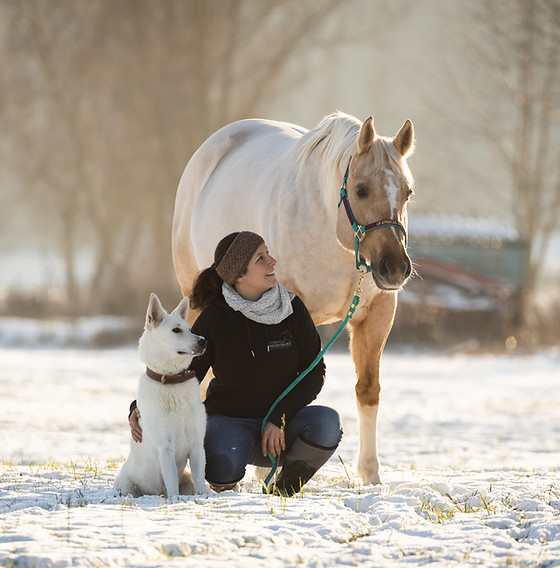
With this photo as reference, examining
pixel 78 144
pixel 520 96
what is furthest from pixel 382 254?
pixel 78 144

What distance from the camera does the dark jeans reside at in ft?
15.0

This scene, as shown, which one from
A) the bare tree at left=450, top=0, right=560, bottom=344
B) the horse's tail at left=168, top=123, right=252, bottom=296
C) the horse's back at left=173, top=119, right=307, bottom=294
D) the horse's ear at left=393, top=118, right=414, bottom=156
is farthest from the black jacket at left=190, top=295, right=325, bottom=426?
the bare tree at left=450, top=0, right=560, bottom=344

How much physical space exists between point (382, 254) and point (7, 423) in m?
6.56

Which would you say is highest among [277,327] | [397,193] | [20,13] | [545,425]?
[20,13]

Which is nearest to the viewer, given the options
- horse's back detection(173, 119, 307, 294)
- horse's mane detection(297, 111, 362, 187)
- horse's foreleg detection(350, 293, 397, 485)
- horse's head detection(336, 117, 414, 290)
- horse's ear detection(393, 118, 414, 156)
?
horse's head detection(336, 117, 414, 290)

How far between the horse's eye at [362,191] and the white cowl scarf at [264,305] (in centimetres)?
65

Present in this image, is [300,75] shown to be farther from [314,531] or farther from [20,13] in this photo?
[314,531]

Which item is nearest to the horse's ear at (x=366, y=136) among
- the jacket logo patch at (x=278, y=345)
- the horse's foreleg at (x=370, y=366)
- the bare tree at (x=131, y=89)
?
the horse's foreleg at (x=370, y=366)

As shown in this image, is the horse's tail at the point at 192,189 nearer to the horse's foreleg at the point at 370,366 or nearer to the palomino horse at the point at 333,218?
the palomino horse at the point at 333,218

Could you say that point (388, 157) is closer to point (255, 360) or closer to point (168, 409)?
point (255, 360)

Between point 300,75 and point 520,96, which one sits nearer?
point 520,96

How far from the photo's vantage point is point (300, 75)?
25922mm

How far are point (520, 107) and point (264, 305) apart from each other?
2103cm

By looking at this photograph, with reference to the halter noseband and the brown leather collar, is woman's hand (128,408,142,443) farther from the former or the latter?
the halter noseband
